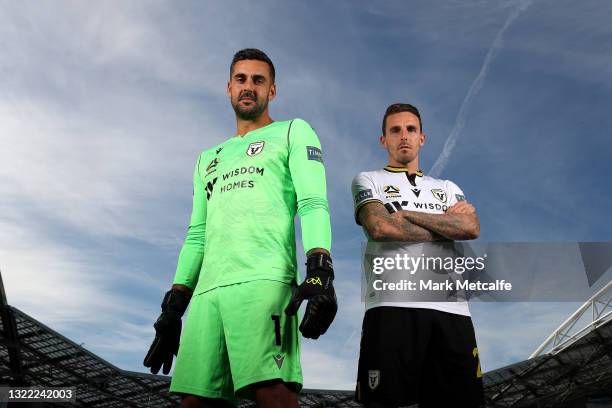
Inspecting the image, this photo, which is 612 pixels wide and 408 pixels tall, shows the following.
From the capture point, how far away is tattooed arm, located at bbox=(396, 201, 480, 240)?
427 centimetres

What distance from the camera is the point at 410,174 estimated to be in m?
4.71

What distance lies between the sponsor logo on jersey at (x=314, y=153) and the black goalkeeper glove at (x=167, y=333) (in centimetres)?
116

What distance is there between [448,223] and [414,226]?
0.26 m

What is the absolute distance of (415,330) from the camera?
13.2ft

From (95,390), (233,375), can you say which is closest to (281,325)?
(233,375)

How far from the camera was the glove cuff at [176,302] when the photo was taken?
359cm

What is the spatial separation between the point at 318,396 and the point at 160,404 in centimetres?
855

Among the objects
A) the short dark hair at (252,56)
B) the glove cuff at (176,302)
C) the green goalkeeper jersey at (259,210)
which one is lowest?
the glove cuff at (176,302)

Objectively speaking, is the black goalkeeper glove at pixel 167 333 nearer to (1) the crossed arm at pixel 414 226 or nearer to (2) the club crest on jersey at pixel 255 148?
(2) the club crest on jersey at pixel 255 148

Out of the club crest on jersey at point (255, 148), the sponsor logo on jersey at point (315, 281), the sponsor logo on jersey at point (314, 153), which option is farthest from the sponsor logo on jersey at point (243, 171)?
the sponsor logo on jersey at point (315, 281)

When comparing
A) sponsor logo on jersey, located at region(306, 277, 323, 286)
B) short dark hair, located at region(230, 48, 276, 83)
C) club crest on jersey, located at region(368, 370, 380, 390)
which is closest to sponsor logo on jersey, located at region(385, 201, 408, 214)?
club crest on jersey, located at region(368, 370, 380, 390)

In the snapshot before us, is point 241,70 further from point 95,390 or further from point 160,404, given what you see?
point 160,404

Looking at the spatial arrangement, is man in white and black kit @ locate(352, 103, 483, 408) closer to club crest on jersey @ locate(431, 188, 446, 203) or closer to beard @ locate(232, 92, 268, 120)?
club crest on jersey @ locate(431, 188, 446, 203)

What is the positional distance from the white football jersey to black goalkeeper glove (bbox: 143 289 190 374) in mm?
1373
